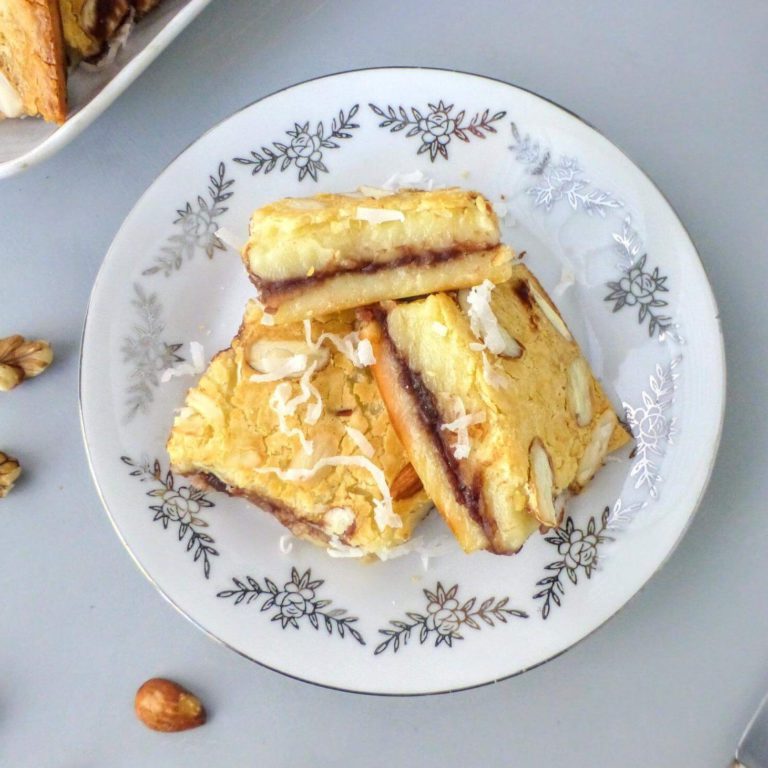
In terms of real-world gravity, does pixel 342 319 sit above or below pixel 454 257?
below

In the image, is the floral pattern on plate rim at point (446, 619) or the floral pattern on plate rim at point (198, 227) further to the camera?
the floral pattern on plate rim at point (198, 227)

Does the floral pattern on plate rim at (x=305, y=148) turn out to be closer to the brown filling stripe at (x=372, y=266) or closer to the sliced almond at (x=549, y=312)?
the brown filling stripe at (x=372, y=266)

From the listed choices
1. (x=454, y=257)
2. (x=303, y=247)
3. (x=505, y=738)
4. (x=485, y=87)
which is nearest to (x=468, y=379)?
(x=454, y=257)

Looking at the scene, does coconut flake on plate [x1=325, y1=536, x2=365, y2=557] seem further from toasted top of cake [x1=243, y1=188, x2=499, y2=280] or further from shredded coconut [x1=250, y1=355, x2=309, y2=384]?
A: toasted top of cake [x1=243, y1=188, x2=499, y2=280]

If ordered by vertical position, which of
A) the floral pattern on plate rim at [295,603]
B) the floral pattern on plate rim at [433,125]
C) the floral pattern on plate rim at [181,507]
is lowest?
the floral pattern on plate rim at [295,603]

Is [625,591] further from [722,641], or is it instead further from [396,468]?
[396,468]

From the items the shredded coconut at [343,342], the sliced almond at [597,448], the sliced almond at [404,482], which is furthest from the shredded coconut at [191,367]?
the sliced almond at [597,448]
